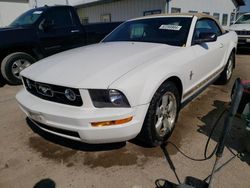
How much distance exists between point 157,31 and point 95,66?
149 cm

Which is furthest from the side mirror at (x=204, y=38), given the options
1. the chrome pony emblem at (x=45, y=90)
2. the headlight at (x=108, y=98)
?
the chrome pony emblem at (x=45, y=90)

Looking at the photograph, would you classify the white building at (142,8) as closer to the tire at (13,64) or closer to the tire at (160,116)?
the tire at (13,64)

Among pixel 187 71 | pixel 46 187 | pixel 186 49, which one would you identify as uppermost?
pixel 186 49

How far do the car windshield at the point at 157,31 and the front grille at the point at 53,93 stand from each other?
1.60m

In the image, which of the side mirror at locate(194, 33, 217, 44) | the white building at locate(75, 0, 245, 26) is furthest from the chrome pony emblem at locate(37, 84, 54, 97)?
the white building at locate(75, 0, 245, 26)

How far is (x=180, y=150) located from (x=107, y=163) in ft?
2.90

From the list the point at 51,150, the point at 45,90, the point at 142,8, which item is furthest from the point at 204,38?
the point at 142,8

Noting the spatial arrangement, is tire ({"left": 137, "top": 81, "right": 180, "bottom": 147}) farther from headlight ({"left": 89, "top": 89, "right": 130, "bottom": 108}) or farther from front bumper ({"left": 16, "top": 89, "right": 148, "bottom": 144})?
headlight ({"left": 89, "top": 89, "right": 130, "bottom": 108})

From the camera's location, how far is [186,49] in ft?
10.0

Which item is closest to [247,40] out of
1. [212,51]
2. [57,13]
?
[212,51]

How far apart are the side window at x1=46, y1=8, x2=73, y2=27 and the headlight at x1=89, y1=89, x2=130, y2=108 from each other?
4397mm

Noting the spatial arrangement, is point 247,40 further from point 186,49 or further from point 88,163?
point 88,163

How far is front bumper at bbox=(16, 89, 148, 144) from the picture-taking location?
2.15 meters

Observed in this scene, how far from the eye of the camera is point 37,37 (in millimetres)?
5613
